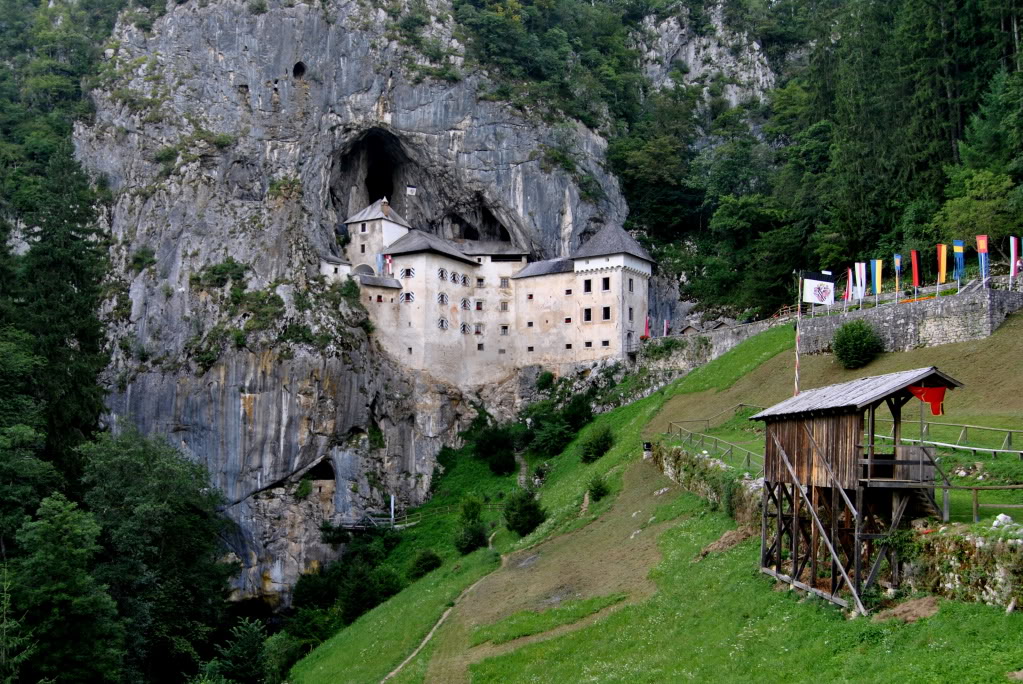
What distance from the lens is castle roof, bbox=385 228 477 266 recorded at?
6831 centimetres

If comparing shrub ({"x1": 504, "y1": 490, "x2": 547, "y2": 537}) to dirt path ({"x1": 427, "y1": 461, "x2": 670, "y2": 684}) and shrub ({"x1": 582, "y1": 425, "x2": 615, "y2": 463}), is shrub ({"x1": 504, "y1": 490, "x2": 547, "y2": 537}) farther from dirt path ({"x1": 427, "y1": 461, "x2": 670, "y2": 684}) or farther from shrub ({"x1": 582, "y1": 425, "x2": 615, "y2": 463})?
shrub ({"x1": 582, "y1": 425, "x2": 615, "y2": 463})

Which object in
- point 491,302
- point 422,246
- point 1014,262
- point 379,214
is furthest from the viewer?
point 379,214

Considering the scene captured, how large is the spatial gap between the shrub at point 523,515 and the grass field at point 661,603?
77 cm

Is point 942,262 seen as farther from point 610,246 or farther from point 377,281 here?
point 377,281

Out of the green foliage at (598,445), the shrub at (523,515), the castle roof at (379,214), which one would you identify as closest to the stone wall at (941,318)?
A: the green foliage at (598,445)

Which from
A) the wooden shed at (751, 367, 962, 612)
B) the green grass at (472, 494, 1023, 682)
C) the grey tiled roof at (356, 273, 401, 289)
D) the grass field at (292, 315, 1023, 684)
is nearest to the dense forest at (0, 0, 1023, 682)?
the grass field at (292, 315, 1023, 684)

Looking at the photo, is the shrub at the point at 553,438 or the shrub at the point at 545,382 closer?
the shrub at the point at 553,438

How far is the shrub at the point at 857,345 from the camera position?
1895 inches

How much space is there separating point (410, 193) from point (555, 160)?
1073cm

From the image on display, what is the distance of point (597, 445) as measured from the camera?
55.2m

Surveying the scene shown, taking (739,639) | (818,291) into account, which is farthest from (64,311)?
(739,639)

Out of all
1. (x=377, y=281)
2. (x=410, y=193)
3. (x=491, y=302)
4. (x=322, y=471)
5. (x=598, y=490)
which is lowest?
(x=322, y=471)

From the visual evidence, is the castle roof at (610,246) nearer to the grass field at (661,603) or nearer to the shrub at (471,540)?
the grass field at (661,603)

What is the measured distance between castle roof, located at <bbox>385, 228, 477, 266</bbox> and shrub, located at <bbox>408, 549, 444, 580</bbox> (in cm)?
2233
